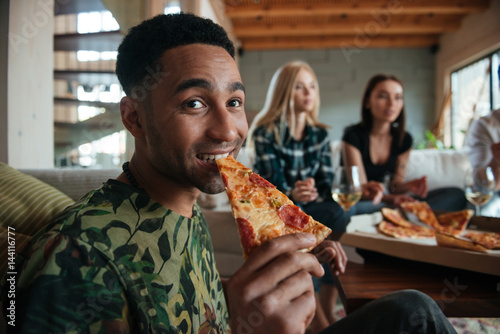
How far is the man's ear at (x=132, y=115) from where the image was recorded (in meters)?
0.67

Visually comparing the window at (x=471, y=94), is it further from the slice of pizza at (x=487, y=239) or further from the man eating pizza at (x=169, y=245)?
the man eating pizza at (x=169, y=245)

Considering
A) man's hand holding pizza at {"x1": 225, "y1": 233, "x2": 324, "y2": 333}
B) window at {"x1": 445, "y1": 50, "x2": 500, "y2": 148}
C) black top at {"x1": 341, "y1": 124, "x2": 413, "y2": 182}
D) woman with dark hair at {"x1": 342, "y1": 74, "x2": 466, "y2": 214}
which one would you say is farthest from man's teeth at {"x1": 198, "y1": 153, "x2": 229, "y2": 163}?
window at {"x1": 445, "y1": 50, "x2": 500, "y2": 148}

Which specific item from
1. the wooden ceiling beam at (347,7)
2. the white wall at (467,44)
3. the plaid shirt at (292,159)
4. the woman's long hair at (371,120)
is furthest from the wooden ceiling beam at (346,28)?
the plaid shirt at (292,159)

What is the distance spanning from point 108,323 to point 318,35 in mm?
7245

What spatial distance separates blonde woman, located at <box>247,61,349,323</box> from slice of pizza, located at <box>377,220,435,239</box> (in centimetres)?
71

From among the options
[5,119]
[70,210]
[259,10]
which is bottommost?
[70,210]

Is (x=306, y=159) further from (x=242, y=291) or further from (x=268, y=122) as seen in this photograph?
(x=242, y=291)

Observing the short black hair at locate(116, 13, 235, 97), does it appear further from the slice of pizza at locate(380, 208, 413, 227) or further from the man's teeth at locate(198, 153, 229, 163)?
the slice of pizza at locate(380, 208, 413, 227)

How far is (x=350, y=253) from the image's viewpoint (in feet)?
3.65

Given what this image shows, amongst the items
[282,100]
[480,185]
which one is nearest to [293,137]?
[282,100]

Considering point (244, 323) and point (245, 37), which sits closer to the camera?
point (244, 323)

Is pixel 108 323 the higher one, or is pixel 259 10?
pixel 259 10

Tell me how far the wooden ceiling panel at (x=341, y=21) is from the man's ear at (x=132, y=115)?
16.3ft

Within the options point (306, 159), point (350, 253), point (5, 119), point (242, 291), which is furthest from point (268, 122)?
point (242, 291)
